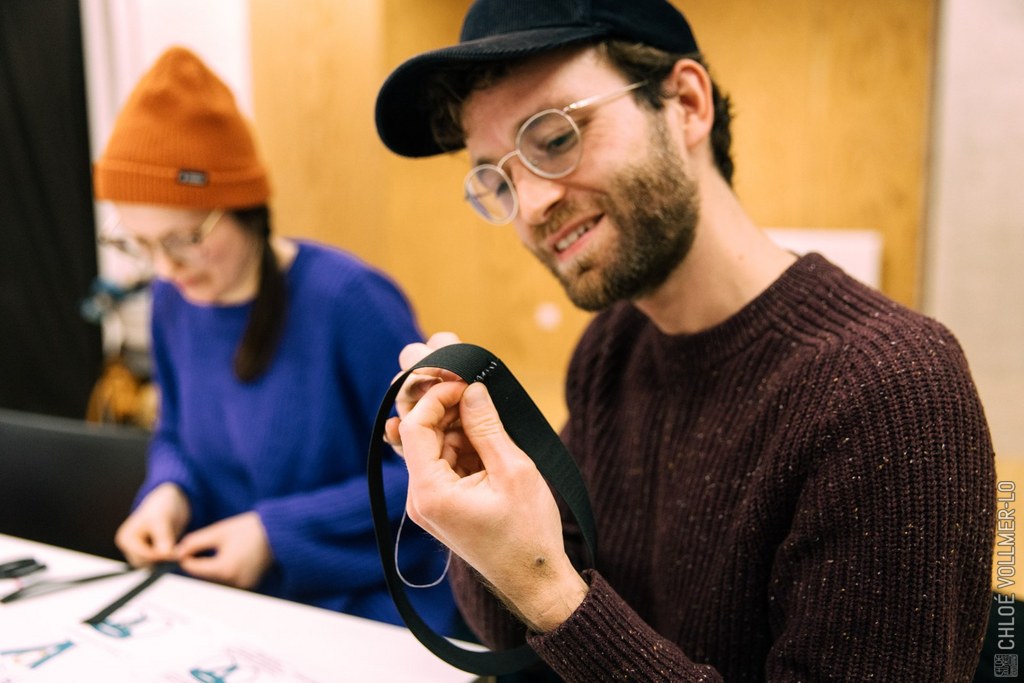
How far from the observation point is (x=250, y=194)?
166 cm

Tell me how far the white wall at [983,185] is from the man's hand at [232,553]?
5.63 ft

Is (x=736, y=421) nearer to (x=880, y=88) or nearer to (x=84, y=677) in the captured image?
(x=84, y=677)

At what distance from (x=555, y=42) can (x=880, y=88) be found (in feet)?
5.98

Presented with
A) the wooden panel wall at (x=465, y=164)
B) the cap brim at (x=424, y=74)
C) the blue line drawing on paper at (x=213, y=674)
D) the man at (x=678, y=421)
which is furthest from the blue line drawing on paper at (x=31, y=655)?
the wooden panel wall at (x=465, y=164)

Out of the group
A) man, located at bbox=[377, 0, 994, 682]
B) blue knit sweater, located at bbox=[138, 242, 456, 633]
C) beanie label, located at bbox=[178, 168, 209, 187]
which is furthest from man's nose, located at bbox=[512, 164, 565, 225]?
beanie label, located at bbox=[178, 168, 209, 187]

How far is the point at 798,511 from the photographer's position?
0.87 metres

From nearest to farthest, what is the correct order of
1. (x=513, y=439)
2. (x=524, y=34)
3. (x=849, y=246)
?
(x=513, y=439) → (x=524, y=34) → (x=849, y=246)

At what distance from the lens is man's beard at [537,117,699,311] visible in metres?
1.02

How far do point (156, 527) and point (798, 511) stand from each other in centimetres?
109

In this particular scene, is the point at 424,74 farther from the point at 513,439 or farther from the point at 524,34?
the point at 513,439

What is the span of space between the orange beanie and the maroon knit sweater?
0.91m

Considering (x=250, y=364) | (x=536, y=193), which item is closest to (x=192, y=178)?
(x=250, y=364)

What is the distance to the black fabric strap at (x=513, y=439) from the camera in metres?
0.79

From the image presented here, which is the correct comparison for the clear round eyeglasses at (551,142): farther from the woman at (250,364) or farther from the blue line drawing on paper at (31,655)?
the blue line drawing on paper at (31,655)
